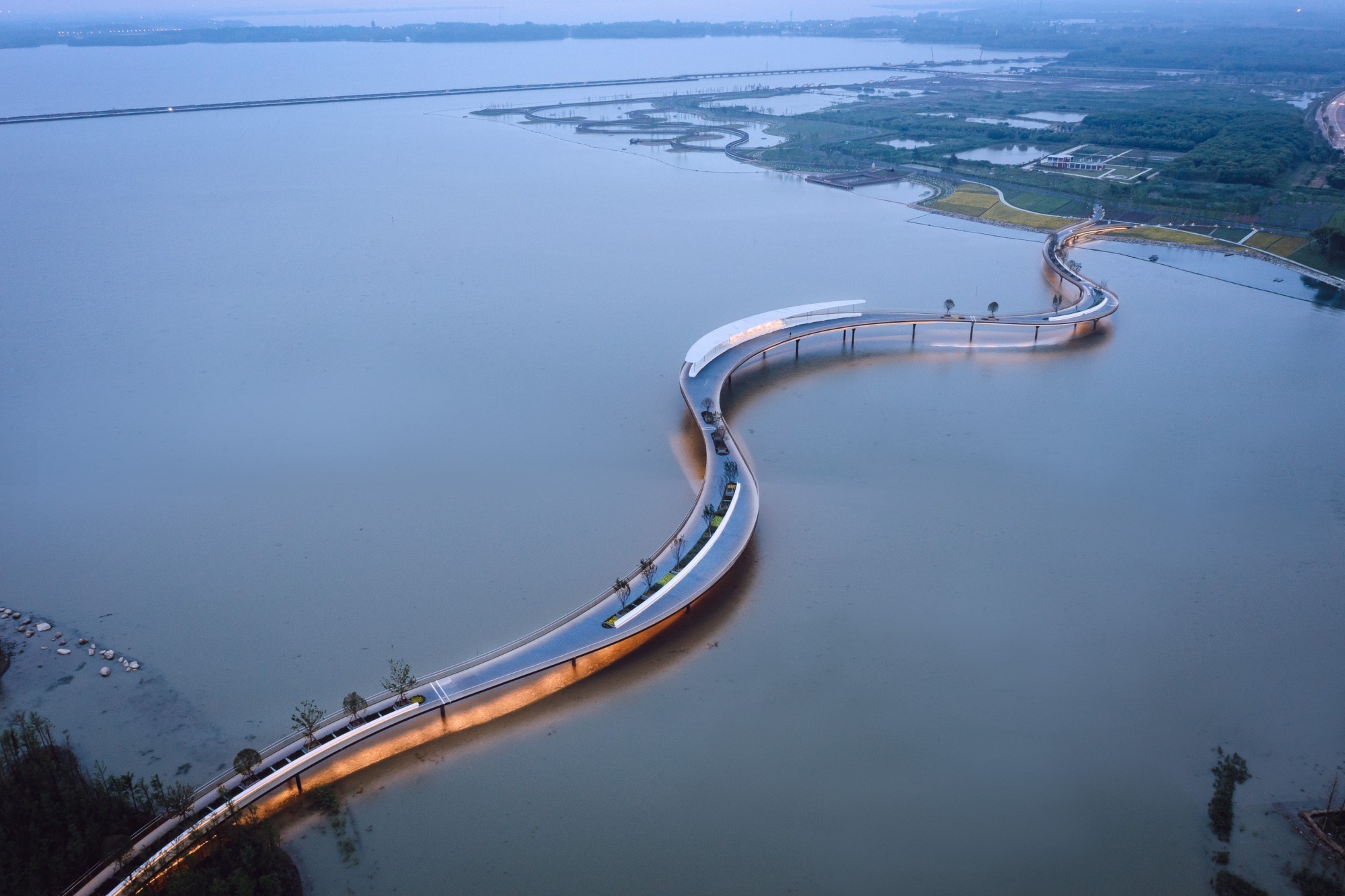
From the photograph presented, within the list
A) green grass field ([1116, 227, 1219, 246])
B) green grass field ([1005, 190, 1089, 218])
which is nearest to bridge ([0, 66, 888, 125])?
green grass field ([1005, 190, 1089, 218])

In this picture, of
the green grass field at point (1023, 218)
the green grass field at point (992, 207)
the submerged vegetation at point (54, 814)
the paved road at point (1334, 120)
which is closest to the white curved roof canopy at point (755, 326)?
the submerged vegetation at point (54, 814)

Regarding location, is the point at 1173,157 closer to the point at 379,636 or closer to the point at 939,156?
the point at 939,156

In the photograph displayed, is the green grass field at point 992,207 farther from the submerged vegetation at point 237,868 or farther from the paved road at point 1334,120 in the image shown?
the submerged vegetation at point 237,868

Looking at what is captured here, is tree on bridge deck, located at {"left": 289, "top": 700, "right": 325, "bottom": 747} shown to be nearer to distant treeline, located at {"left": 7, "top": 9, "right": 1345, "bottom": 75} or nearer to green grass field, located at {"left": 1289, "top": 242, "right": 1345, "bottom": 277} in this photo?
green grass field, located at {"left": 1289, "top": 242, "right": 1345, "bottom": 277}

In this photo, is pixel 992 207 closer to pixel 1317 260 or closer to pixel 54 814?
pixel 1317 260

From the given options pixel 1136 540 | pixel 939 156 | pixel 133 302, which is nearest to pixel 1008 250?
pixel 939 156

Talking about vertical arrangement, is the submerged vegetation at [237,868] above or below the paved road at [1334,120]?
below
